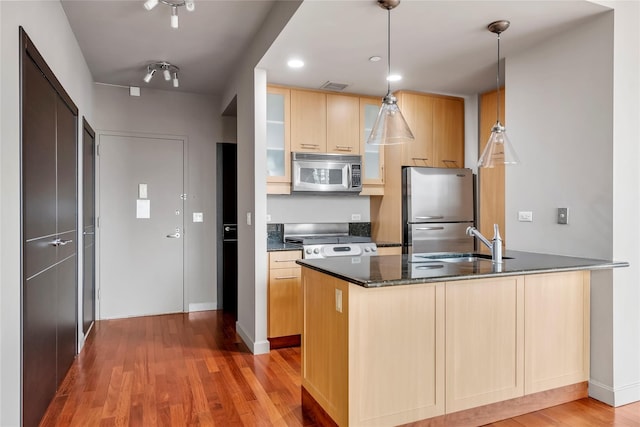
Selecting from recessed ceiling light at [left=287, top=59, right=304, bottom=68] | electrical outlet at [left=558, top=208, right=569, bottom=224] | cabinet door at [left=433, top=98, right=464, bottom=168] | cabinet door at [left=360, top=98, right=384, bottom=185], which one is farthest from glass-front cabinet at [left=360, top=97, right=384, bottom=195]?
electrical outlet at [left=558, top=208, right=569, bottom=224]

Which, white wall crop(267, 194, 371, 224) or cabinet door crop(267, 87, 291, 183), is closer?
cabinet door crop(267, 87, 291, 183)

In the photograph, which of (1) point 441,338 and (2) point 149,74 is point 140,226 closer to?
(2) point 149,74

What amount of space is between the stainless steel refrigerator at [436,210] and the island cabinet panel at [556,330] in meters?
1.78

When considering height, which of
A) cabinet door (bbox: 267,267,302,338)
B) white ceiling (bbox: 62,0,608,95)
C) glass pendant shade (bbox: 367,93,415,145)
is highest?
white ceiling (bbox: 62,0,608,95)

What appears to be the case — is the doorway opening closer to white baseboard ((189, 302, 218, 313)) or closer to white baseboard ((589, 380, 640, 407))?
white baseboard ((189, 302, 218, 313))

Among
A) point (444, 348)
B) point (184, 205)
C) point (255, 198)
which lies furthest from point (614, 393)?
point (184, 205)

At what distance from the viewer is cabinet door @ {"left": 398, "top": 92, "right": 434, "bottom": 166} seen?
14.3ft

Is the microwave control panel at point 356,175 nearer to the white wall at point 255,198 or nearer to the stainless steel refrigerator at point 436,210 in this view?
the stainless steel refrigerator at point 436,210

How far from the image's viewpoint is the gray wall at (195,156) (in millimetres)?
4883

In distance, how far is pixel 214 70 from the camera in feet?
13.9

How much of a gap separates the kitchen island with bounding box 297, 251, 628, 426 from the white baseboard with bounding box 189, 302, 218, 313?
2.89 meters

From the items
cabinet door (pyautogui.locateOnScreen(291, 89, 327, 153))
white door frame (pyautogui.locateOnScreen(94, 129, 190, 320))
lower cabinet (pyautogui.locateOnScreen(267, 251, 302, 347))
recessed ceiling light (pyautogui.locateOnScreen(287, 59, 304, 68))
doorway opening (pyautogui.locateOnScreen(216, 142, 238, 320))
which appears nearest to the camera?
recessed ceiling light (pyautogui.locateOnScreen(287, 59, 304, 68))
